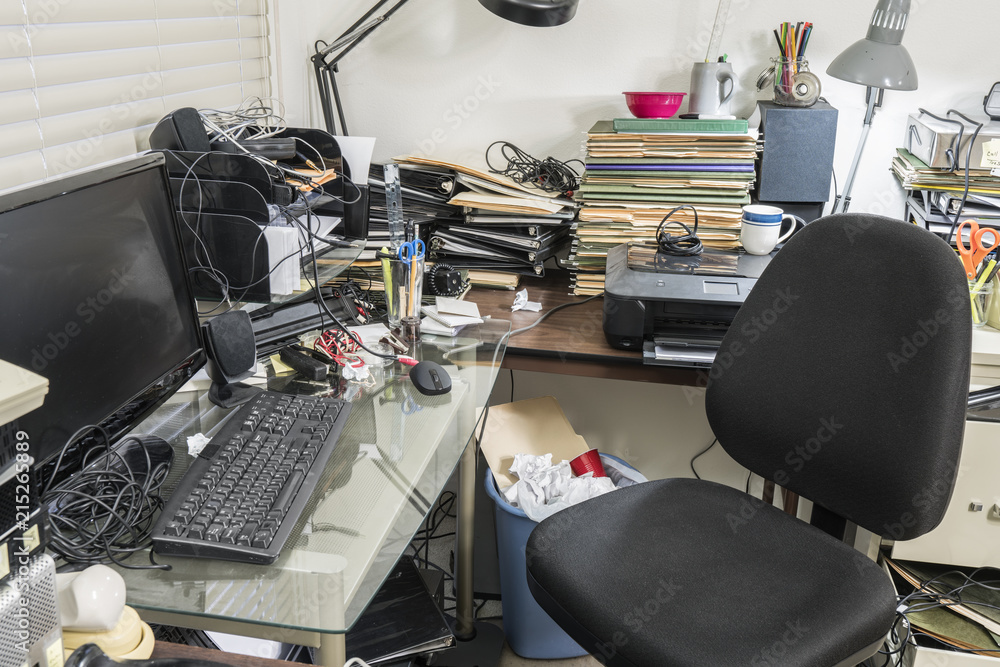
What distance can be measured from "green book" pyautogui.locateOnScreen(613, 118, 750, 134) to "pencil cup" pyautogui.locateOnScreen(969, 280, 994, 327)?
0.57 metres

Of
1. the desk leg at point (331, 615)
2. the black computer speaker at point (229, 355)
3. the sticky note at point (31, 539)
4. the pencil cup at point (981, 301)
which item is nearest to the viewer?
the sticky note at point (31, 539)

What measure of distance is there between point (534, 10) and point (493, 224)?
0.52 metres

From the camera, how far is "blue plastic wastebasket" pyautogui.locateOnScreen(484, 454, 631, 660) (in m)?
1.69

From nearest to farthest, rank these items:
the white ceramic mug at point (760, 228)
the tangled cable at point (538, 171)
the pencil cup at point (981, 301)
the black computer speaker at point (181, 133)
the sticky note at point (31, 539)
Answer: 1. the sticky note at point (31, 539)
2. the black computer speaker at point (181, 133)
3. the pencil cup at point (981, 301)
4. the white ceramic mug at point (760, 228)
5. the tangled cable at point (538, 171)

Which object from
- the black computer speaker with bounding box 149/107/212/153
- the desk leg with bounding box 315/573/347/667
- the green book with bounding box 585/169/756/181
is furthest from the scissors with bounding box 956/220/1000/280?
the black computer speaker with bounding box 149/107/212/153

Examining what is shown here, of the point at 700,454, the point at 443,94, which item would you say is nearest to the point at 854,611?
the point at 700,454

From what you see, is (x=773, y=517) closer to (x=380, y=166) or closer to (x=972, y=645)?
(x=972, y=645)

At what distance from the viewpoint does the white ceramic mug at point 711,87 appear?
70.5 inches

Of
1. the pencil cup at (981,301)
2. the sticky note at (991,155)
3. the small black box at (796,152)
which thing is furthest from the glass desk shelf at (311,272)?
the sticky note at (991,155)

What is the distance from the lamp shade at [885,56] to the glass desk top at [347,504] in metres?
0.95

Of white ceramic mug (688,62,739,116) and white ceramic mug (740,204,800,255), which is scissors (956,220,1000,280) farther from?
white ceramic mug (688,62,739,116)

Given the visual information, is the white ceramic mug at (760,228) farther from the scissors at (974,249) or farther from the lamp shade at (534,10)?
the lamp shade at (534,10)

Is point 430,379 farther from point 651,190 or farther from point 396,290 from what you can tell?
point 651,190

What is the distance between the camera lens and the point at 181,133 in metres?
1.38
